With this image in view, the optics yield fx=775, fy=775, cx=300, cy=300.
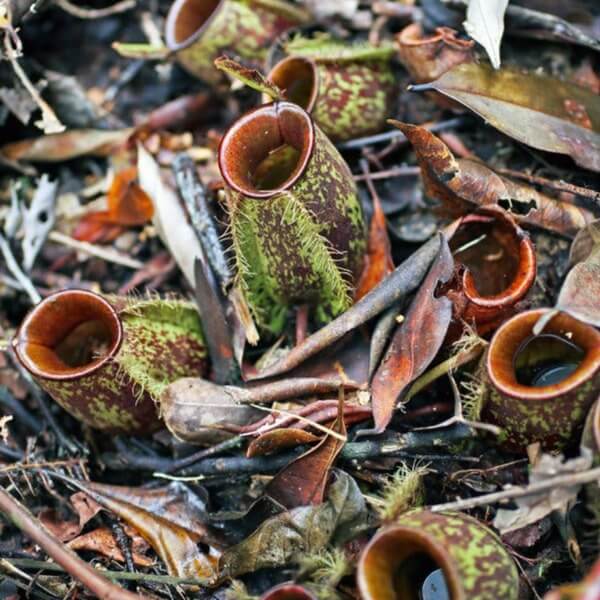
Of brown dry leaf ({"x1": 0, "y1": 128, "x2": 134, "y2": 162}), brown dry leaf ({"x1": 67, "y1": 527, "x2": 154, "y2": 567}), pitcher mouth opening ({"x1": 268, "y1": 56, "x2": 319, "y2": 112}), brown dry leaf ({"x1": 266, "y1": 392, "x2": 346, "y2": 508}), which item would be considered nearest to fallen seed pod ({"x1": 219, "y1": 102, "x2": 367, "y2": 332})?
pitcher mouth opening ({"x1": 268, "y1": 56, "x2": 319, "y2": 112})

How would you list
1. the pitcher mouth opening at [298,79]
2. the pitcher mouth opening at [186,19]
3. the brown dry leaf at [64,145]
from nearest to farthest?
the pitcher mouth opening at [298,79]
the pitcher mouth opening at [186,19]
the brown dry leaf at [64,145]

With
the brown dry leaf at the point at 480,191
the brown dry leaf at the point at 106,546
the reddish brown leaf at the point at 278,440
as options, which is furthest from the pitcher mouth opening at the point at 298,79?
the brown dry leaf at the point at 106,546

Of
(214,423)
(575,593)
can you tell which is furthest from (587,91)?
(575,593)

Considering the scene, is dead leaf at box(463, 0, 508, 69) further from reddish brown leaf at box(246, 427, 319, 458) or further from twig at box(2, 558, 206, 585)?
twig at box(2, 558, 206, 585)

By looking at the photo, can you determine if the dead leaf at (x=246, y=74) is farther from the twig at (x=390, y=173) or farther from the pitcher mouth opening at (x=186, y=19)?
Result: the pitcher mouth opening at (x=186, y=19)

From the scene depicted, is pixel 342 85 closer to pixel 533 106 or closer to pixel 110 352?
pixel 533 106

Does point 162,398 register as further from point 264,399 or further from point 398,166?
point 398,166
